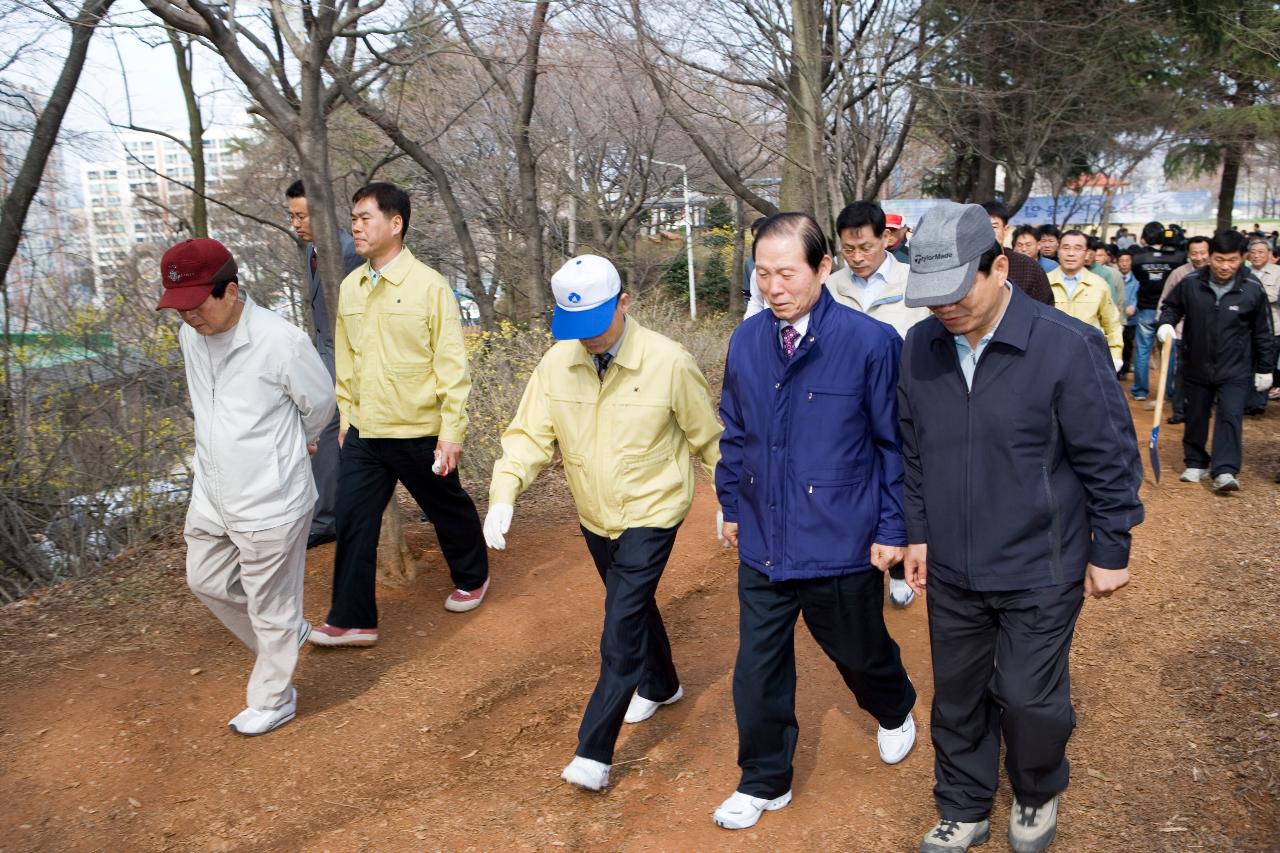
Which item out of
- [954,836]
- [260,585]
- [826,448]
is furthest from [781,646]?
[260,585]

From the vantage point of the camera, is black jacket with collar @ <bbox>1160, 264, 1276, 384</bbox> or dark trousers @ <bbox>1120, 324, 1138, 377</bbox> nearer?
black jacket with collar @ <bbox>1160, 264, 1276, 384</bbox>

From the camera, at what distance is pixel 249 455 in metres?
4.32

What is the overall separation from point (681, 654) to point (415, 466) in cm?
164

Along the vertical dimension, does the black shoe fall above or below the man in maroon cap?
below

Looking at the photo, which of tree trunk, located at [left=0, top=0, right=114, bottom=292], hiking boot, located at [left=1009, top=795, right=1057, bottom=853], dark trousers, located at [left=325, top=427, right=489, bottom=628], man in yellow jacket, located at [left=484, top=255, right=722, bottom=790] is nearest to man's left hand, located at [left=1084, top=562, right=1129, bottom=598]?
hiking boot, located at [left=1009, top=795, right=1057, bottom=853]

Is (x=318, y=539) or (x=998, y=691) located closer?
(x=998, y=691)

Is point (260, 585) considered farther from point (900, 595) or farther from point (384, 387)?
point (900, 595)

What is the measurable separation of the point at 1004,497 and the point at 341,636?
3431mm

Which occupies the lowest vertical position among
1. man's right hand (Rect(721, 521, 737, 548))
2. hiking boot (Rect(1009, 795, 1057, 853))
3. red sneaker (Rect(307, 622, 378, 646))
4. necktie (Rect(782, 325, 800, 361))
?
red sneaker (Rect(307, 622, 378, 646))

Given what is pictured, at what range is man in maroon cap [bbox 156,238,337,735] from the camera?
14.0 feet

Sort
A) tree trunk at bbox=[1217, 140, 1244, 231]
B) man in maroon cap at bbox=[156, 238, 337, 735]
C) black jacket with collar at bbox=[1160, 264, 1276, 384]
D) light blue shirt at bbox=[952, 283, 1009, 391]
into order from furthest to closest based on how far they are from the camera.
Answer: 1. tree trunk at bbox=[1217, 140, 1244, 231]
2. black jacket with collar at bbox=[1160, 264, 1276, 384]
3. man in maroon cap at bbox=[156, 238, 337, 735]
4. light blue shirt at bbox=[952, 283, 1009, 391]

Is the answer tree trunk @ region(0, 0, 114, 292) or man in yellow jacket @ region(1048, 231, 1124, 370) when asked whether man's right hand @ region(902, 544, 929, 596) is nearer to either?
man in yellow jacket @ region(1048, 231, 1124, 370)

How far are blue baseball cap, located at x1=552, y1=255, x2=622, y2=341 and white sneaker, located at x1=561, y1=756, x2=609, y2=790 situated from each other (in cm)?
155

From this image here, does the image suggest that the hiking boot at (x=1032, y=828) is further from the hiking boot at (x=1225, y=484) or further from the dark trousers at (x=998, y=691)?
the hiking boot at (x=1225, y=484)
